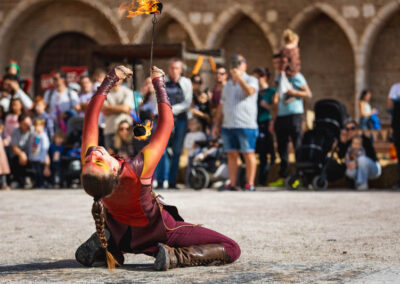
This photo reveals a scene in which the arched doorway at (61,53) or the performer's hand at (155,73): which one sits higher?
the arched doorway at (61,53)

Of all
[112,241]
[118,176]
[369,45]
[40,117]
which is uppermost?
[369,45]

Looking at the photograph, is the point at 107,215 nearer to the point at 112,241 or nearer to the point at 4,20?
the point at 112,241

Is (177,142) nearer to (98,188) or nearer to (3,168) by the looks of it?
(3,168)

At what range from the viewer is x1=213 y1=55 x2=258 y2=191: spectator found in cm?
1055

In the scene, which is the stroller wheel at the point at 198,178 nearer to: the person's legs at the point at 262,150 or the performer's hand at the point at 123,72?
the person's legs at the point at 262,150

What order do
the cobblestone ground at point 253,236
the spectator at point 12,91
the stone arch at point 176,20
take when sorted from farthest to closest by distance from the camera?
the stone arch at point 176,20 < the spectator at point 12,91 < the cobblestone ground at point 253,236

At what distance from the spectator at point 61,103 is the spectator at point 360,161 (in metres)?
4.27

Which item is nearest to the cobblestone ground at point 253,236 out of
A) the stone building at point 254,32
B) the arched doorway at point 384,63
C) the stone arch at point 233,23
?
the stone building at point 254,32

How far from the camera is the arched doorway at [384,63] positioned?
68.0 feet

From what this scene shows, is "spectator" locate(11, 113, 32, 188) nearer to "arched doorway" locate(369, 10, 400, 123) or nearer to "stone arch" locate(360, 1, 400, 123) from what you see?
"stone arch" locate(360, 1, 400, 123)

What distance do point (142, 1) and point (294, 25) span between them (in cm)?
1671

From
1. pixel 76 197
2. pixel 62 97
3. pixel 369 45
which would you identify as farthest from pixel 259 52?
pixel 76 197

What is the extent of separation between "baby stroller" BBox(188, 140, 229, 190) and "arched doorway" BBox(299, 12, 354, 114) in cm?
969

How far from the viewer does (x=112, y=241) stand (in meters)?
4.54
